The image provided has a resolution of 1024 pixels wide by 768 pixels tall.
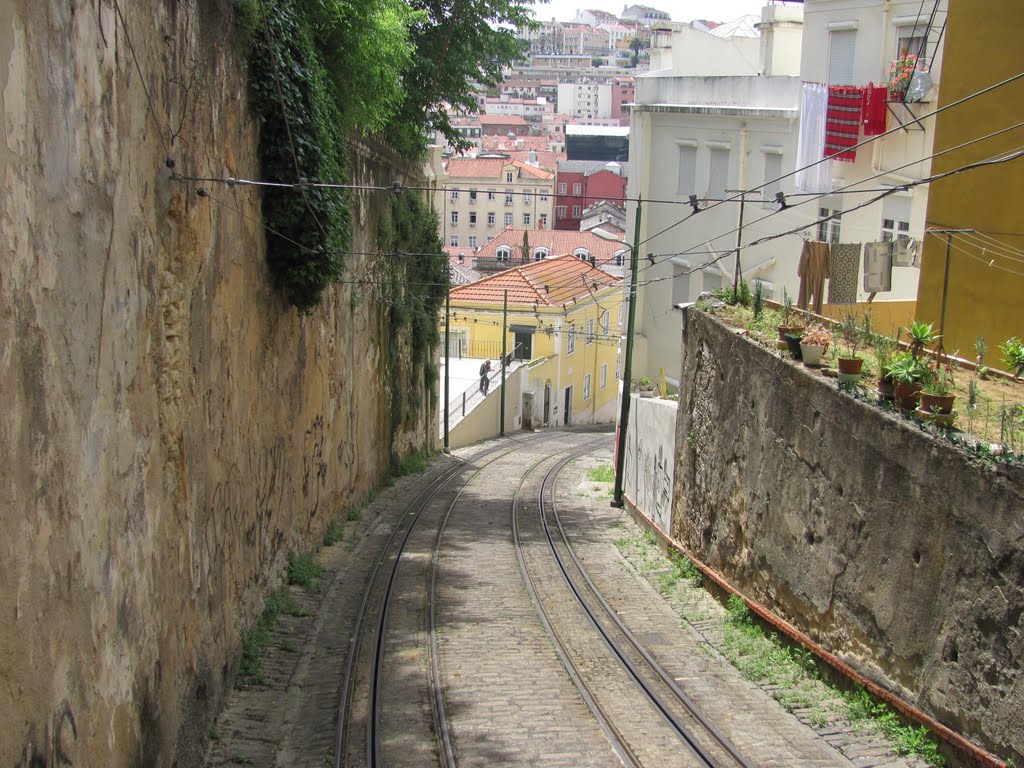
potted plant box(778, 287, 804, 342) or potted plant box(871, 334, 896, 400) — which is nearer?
potted plant box(871, 334, 896, 400)

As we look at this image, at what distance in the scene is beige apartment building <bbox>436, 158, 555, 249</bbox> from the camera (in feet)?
271

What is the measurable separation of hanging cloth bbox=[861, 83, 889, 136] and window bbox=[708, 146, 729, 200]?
13.4 ft

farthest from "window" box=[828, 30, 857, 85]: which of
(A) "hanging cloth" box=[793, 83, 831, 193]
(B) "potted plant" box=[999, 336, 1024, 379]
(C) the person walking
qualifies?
(C) the person walking

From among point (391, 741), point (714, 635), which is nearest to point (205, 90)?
point (391, 741)

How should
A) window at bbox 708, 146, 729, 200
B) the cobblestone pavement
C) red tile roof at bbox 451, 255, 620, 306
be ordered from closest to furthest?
1. the cobblestone pavement
2. window at bbox 708, 146, 729, 200
3. red tile roof at bbox 451, 255, 620, 306

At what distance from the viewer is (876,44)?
20828 millimetres

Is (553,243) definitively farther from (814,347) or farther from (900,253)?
(814,347)

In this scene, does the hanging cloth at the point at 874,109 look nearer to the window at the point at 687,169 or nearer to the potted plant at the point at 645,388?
the window at the point at 687,169

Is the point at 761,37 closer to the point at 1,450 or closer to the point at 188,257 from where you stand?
the point at 188,257

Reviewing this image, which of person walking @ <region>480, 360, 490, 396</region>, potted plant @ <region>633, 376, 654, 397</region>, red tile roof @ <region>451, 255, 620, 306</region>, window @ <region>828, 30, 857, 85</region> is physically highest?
window @ <region>828, 30, 857, 85</region>

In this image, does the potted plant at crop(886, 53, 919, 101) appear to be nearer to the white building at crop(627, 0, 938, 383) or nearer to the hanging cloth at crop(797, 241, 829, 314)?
the white building at crop(627, 0, 938, 383)

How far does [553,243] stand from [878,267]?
55.2m

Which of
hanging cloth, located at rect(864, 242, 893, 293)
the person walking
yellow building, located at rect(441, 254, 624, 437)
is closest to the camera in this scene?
hanging cloth, located at rect(864, 242, 893, 293)

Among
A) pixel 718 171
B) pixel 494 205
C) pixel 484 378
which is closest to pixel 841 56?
pixel 718 171
